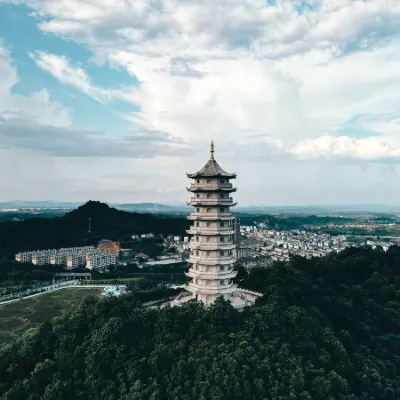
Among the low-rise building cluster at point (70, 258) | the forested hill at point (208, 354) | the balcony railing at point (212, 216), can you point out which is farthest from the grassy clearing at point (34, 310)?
the balcony railing at point (212, 216)

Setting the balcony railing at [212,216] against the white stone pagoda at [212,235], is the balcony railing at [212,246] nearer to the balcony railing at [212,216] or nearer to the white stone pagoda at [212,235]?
the white stone pagoda at [212,235]

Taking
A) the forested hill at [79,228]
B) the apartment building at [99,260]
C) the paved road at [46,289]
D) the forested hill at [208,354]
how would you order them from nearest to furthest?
1. the forested hill at [208,354]
2. the paved road at [46,289]
3. the apartment building at [99,260]
4. the forested hill at [79,228]

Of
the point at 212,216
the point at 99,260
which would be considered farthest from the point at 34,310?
the point at 99,260

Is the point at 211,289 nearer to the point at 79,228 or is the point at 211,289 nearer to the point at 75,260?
the point at 75,260

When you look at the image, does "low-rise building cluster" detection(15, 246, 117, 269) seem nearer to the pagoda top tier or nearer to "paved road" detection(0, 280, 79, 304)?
"paved road" detection(0, 280, 79, 304)

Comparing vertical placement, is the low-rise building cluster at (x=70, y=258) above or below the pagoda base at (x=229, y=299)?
below

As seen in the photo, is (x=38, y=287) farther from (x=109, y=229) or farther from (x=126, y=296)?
(x=109, y=229)
